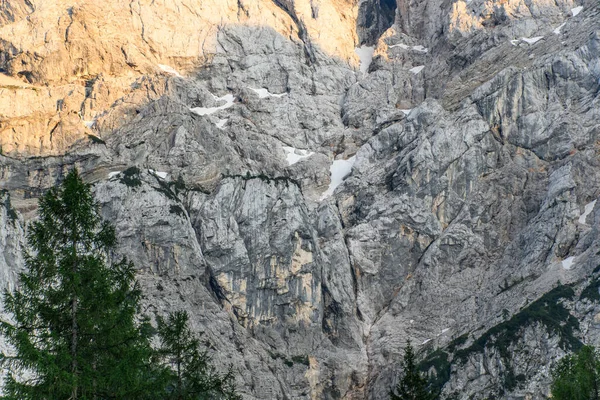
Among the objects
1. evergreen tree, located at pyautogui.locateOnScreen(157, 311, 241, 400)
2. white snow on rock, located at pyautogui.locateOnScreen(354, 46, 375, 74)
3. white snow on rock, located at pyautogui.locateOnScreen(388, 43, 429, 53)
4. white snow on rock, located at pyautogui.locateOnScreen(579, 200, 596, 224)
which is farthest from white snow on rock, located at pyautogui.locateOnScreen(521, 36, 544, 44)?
evergreen tree, located at pyautogui.locateOnScreen(157, 311, 241, 400)

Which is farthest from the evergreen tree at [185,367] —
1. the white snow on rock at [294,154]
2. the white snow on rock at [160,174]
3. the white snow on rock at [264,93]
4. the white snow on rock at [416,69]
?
the white snow on rock at [416,69]

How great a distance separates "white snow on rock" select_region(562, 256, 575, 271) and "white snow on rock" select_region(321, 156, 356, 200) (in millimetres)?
34310

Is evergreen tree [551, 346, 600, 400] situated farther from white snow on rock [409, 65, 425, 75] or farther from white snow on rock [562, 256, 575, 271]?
white snow on rock [409, 65, 425, 75]

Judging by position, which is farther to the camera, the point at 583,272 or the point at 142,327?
the point at 583,272

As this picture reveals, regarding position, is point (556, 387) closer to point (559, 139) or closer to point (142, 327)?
point (142, 327)

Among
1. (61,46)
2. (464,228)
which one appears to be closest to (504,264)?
(464,228)

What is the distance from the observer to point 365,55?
13975cm

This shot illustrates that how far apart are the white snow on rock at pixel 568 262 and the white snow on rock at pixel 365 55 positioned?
186 ft

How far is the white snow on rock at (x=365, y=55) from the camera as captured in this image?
136 meters

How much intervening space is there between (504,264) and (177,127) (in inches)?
1831

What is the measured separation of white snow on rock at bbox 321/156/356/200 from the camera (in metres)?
111

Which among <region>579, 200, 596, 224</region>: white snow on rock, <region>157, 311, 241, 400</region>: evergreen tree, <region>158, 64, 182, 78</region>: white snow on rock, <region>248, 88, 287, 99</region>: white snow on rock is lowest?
<region>157, 311, 241, 400</region>: evergreen tree

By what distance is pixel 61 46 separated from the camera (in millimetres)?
117500

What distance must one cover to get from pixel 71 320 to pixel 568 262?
75.7m
